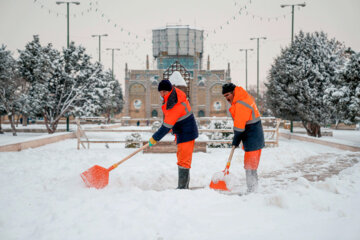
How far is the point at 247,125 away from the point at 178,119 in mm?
1154

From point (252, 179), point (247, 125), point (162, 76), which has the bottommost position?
point (252, 179)

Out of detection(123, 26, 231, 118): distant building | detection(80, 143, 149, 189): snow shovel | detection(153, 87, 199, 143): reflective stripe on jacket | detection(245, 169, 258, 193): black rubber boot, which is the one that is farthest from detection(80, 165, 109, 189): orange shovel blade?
detection(123, 26, 231, 118): distant building

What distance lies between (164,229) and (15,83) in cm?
2338

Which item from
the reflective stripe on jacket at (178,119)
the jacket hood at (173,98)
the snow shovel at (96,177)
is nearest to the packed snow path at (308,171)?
the reflective stripe on jacket at (178,119)

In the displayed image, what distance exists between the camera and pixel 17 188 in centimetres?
520

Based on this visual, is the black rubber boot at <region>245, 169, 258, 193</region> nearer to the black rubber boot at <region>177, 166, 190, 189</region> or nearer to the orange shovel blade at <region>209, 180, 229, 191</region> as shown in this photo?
the orange shovel blade at <region>209, 180, 229, 191</region>

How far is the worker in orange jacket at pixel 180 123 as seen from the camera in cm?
492

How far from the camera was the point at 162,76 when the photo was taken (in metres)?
61.8

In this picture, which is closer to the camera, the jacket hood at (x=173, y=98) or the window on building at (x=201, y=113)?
the jacket hood at (x=173, y=98)

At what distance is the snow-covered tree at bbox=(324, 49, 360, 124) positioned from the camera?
42.8 feet

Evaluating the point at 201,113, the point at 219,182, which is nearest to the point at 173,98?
the point at 219,182

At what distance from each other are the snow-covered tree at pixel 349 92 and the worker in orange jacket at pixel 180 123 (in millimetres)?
10819

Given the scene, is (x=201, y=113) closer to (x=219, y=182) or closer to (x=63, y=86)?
(x=63, y=86)

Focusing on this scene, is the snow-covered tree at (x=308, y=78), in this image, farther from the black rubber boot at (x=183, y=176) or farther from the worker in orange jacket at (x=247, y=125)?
the black rubber boot at (x=183, y=176)
